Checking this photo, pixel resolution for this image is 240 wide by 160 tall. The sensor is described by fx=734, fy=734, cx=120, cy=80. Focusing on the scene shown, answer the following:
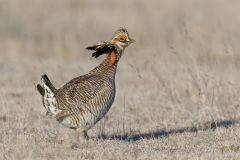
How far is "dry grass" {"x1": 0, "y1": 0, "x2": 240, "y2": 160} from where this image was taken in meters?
8.27

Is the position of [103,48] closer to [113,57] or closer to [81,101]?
[113,57]

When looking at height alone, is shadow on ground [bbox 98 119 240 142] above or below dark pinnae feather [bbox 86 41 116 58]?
below

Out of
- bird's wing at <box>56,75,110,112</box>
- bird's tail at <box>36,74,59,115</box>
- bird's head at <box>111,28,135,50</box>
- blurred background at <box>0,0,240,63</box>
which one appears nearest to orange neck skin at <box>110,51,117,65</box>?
bird's head at <box>111,28,135,50</box>

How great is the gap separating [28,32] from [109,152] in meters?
12.8

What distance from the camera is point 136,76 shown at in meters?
15.4

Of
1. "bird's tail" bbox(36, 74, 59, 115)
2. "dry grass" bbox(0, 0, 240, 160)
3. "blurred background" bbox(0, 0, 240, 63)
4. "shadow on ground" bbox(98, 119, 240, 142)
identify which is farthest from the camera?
"blurred background" bbox(0, 0, 240, 63)

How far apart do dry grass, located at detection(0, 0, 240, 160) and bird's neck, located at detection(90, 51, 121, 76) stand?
2.71ft

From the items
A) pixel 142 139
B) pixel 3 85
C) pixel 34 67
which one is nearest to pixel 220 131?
pixel 142 139

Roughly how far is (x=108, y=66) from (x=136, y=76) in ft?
21.2

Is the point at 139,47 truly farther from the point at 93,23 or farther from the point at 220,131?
the point at 220,131

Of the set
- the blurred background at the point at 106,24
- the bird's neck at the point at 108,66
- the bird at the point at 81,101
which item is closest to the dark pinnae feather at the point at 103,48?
the bird's neck at the point at 108,66

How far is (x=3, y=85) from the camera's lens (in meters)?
14.0

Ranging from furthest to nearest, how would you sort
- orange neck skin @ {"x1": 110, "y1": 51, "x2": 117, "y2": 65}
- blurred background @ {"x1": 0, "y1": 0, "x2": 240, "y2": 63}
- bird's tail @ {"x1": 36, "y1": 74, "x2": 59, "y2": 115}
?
blurred background @ {"x1": 0, "y1": 0, "x2": 240, "y2": 63}, orange neck skin @ {"x1": 110, "y1": 51, "x2": 117, "y2": 65}, bird's tail @ {"x1": 36, "y1": 74, "x2": 59, "y2": 115}

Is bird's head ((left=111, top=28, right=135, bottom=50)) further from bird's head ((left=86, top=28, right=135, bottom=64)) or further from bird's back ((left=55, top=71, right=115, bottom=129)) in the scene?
bird's back ((left=55, top=71, right=115, bottom=129))
